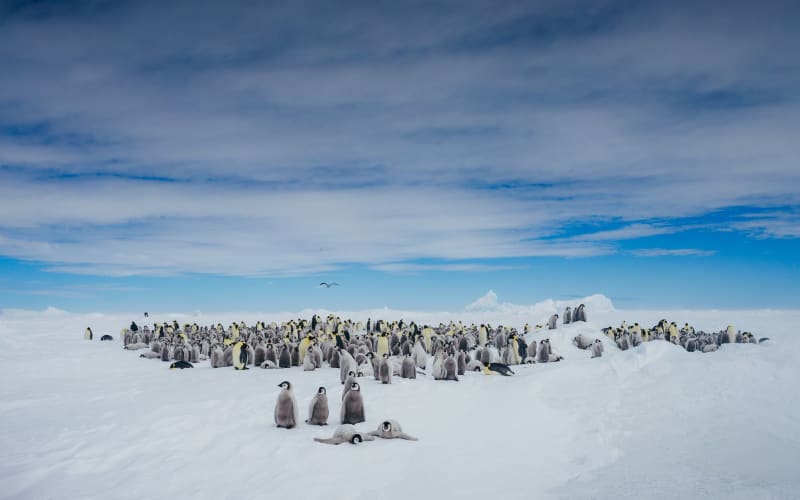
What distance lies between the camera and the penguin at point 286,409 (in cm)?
953

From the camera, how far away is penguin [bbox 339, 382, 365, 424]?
973 centimetres

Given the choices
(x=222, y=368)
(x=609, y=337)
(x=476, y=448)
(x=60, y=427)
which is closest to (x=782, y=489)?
(x=476, y=448)

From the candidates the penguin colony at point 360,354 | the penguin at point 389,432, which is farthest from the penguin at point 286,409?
the penguin at point 389,432

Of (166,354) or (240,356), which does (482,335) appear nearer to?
(240,356)

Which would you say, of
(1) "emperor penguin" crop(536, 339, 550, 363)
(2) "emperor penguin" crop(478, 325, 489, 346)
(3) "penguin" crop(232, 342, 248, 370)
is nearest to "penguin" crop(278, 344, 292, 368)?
(3) "penguin" crop(232, 342, 248, 370)

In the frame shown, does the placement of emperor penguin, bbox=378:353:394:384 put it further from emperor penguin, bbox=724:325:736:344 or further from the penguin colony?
emperor penguin, bbox=724:325:736:344

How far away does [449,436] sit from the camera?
9320mm

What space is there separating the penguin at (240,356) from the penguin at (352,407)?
9.49 m

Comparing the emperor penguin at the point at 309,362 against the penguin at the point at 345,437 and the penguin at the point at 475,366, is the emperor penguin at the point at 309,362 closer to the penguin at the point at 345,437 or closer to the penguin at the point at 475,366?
the penguin at the point at 475,366

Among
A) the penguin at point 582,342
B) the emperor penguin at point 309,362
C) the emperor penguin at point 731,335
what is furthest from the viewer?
the emperor penguin at point 731,335

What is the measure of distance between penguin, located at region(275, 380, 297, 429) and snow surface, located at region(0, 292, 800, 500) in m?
0.21

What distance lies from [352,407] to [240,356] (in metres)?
10.1

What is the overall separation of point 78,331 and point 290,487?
3679 cm

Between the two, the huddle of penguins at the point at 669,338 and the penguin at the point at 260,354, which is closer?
the penguin at the point at 260,354
